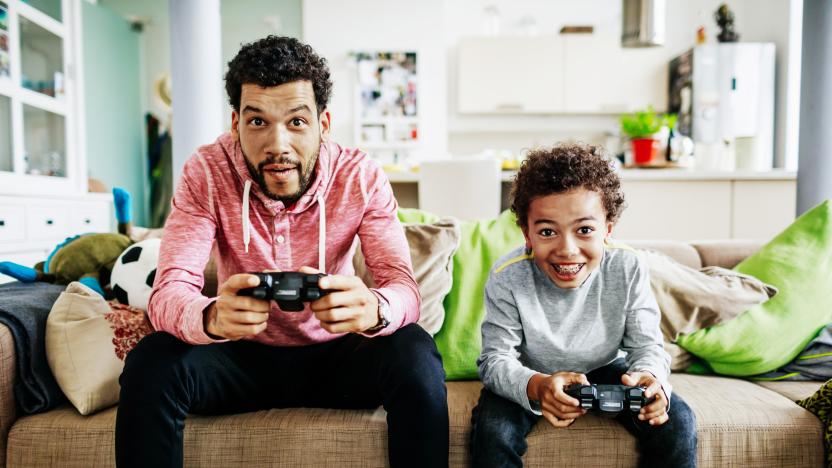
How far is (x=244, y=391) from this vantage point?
1101 millimetres

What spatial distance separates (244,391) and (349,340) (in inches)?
9.0

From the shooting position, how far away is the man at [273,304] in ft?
3.10

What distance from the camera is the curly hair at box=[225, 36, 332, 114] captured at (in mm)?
1082

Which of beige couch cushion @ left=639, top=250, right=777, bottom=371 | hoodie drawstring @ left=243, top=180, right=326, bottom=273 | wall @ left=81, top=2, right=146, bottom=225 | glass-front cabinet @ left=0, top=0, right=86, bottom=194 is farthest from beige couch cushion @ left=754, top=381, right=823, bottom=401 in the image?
wall @ left=81, top=2, right=146, bottom=225

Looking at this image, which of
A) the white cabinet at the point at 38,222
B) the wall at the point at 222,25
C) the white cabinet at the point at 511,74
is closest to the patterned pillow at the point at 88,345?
the white cabinet at the point at 38,222

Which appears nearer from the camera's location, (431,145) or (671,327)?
(671,327)

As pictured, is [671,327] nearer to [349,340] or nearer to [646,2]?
[349,340]

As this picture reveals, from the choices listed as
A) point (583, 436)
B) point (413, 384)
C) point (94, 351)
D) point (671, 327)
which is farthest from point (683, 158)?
point (94, 351)

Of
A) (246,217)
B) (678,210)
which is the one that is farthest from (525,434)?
(678,210)

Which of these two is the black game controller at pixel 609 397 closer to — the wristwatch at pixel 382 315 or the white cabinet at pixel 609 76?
the wristwatch at pixel 382 315

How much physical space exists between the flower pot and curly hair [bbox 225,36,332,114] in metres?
2.12

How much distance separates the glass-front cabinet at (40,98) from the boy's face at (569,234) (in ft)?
8.64

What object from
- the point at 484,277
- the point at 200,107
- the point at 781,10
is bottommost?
the point at 484,277

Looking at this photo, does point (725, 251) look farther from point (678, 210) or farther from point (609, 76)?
point (609, 76)
